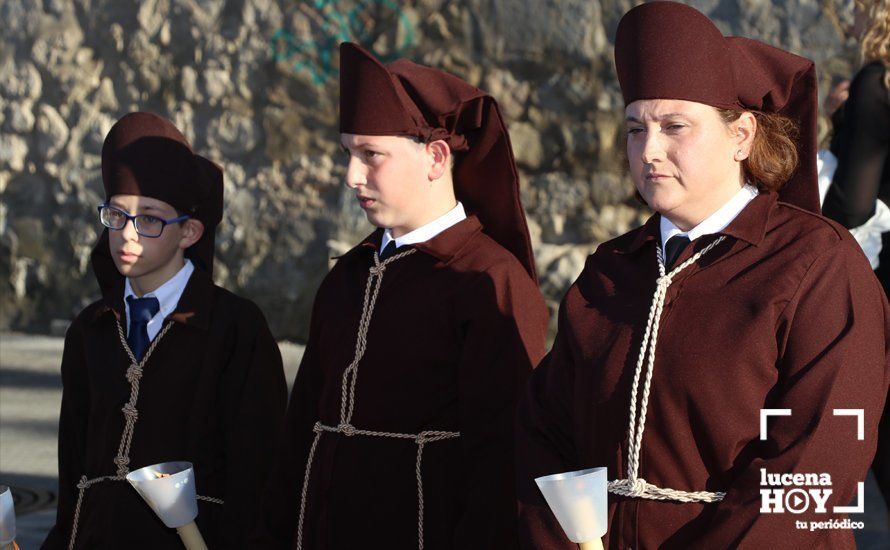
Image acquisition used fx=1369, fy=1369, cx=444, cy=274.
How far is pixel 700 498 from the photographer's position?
227cm

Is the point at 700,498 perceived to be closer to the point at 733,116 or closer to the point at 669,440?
→ the point at 669,440

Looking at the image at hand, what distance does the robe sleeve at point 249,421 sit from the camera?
3314mm

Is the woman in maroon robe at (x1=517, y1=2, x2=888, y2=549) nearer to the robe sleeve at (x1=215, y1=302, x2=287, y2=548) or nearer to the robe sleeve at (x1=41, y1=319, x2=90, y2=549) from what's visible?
the robe sleeve at (x1=215, y1=302, x2=287, y2=548)

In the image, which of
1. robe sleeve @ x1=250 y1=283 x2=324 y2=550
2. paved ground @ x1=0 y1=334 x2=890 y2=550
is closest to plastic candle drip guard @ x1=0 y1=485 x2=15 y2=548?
robe sleeve @ x1=250 y1=283 x2=324 y2=550

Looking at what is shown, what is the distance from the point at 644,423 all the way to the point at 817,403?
0.29m

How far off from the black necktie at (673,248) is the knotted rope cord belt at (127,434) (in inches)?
56.4

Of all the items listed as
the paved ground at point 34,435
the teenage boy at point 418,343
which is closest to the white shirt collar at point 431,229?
the teenage boy at point 418,343

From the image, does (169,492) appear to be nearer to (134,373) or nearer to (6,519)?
(6,519)

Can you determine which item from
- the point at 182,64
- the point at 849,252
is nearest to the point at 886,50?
the point at 849,252

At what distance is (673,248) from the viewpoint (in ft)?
8.05

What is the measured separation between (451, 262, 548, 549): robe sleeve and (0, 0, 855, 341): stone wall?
527cm

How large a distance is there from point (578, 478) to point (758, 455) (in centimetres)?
32

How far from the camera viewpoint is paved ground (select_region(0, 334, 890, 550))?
5254 mm

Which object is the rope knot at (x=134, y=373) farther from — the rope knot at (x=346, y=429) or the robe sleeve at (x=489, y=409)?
the robe sleeve at (x=489, y=409)
